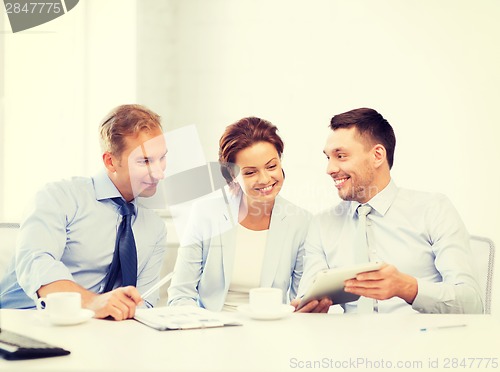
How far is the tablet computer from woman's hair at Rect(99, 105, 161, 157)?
0.80 m

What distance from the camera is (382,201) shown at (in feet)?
6.77

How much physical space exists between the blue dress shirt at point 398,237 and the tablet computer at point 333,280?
36 cm

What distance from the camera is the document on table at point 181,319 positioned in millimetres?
1373

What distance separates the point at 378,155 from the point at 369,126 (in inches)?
3.8

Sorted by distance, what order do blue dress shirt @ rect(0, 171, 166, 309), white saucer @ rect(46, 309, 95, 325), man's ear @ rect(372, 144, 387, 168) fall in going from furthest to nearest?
1. man's ear @ rect(372, 144, 387, 168)
2. blue dress shirt @ rect(0, 171, 166, 309)
3. white saucer @ rect(46, 309, 95, 325)

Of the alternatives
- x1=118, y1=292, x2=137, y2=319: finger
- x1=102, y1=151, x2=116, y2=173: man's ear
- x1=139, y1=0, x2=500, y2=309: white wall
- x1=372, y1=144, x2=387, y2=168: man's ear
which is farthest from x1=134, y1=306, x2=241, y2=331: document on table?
x1=139, y1=0, x2=500, y2=309: white wall

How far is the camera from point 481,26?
2.55 meters

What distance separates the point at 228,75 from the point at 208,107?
15 centimetres

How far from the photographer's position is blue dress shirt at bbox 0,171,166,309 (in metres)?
1.89

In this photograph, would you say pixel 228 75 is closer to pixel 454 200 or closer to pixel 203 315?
pixel 454 200

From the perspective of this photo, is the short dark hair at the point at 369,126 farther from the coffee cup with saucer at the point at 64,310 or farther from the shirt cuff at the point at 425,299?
A: the coffee cup with saucer at the point at 64,310

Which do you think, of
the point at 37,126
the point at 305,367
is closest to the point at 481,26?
the point at 37,126

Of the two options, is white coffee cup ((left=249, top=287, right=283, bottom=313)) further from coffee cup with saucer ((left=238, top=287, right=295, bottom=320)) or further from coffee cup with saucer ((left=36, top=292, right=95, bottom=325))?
coffee cup with saucer ((left=36, top=292, right=95, bottom=325))

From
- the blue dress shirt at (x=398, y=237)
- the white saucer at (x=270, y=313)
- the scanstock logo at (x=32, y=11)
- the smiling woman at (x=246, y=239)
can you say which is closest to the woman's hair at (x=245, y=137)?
the smiling woman at (x=246, y=239)
